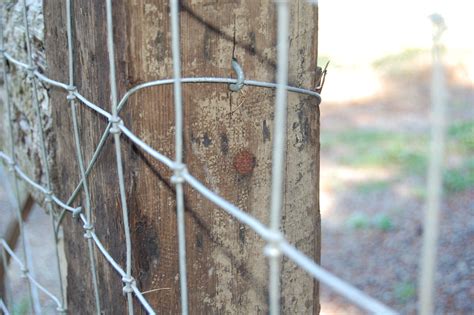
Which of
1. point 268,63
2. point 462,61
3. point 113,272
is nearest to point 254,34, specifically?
point 268,63

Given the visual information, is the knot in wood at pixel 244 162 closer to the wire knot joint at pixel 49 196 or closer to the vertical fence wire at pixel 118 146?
the vertical fence wire at pixel 118 146

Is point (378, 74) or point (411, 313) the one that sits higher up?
point (378, 74)

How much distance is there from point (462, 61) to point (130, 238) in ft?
15.1

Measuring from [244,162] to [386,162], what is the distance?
3.22 metres

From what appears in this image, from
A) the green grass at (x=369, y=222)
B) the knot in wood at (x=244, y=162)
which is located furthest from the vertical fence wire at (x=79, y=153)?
the green grass at (x=369, y=222)

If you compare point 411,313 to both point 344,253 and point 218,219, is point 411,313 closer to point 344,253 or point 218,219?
point 344,253

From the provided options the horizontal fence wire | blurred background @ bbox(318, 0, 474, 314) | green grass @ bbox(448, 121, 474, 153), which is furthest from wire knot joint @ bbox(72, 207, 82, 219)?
green grass @ bbox(448, 121, 474, 153)

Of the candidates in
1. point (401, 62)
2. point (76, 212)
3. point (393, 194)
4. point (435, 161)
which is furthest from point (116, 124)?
point (401, 62)

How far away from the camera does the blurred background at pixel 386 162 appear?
3.25 metres

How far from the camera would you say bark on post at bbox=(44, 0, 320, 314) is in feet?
3.10

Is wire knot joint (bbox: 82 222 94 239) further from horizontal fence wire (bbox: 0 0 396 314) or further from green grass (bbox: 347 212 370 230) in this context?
green grass (bbox: 347 212 370 230)

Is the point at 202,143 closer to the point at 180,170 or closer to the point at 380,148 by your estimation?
the point at 180,170

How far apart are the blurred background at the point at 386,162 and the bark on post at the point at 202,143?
138 cm

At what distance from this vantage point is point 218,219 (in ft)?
3.41
